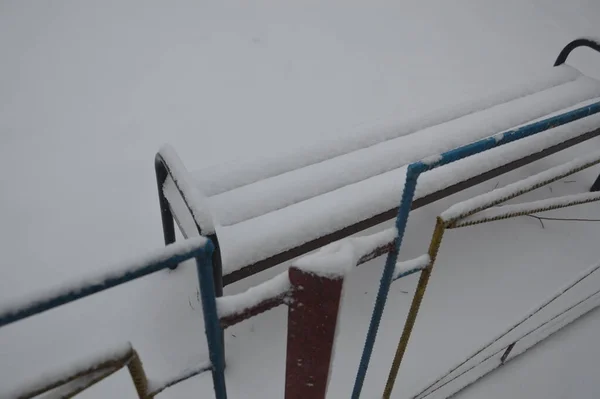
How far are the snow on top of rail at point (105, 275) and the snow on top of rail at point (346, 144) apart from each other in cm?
114

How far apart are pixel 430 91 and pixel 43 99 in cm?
327

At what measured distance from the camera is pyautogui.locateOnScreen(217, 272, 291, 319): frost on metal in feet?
3.33

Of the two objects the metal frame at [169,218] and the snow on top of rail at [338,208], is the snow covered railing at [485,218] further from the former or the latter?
the metal frame at [169,218]

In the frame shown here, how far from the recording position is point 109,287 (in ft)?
2.93

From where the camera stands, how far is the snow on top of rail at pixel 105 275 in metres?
0.82

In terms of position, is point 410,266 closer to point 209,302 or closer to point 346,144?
point 209,302

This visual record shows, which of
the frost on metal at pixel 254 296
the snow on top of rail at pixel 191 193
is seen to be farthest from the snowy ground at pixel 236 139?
the snow on top of rail at pixel 191 193

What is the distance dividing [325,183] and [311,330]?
3.92ft

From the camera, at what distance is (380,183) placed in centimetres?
233

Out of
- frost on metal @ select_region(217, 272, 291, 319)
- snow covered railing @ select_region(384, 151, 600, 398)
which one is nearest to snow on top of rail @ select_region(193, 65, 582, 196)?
snow covered railing @ select_region(384, 151, 600, 398)

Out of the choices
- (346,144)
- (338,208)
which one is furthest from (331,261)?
(346,144)

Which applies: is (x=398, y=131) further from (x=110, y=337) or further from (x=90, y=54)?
(x=90, y=54)

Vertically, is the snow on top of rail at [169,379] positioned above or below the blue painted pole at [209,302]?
below

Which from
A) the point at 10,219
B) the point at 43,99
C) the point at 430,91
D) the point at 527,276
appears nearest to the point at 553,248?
the point at 527,276
